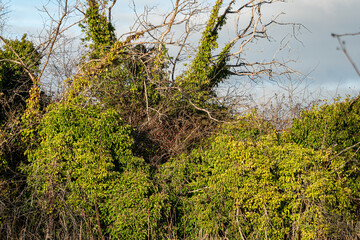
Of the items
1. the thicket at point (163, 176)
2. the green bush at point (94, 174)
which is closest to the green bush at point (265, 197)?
the thicket at point (163, 176)

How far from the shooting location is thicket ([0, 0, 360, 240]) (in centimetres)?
767

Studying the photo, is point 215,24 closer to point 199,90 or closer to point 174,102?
point 199,90

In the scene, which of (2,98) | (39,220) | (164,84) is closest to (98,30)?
(164,84)

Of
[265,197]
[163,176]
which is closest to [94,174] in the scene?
[163,176]

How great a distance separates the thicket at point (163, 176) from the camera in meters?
7.67

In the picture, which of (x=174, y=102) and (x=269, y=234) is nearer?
(x=269, y=234)

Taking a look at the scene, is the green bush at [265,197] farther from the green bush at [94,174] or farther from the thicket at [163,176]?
the green bush at [94,174]

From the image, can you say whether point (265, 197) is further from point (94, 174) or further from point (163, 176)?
point (94, 174)

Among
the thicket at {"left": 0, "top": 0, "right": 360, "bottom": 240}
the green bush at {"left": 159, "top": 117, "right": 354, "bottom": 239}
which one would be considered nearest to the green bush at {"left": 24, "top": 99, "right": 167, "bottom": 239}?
the thicket at {"left": 0, "top": 0, "right": 360, "bottom": 240}

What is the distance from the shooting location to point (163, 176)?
882 centimetres

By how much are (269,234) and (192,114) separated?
5.76 meters

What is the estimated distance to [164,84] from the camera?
41.1 feet

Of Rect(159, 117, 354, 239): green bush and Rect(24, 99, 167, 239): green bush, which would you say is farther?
Rect(24, 99, 167, 239): green bush

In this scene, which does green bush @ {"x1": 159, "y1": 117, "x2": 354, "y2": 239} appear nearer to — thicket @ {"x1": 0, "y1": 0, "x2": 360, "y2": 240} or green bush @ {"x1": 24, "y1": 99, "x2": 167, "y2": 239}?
thicket @ {"x1": 0, "y1": 0, "x2": 360, "y2": 240}
